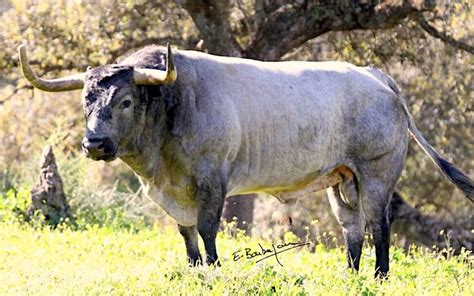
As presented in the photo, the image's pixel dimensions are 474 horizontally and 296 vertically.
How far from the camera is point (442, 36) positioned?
16.2 metres

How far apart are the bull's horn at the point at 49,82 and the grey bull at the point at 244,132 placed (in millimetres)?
11

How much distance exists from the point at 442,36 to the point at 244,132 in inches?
272

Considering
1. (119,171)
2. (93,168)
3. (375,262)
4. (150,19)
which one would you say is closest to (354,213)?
(375,262)

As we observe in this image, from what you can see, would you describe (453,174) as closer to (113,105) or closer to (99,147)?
(113,105)

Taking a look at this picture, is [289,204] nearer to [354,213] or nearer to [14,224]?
[354,213]

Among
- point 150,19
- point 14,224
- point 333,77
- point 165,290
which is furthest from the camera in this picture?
point 150,19

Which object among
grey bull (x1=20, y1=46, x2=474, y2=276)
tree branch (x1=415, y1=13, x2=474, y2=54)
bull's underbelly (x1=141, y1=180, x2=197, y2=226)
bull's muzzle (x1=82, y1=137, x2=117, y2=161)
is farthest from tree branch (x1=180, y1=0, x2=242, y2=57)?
bull's muzzle (x1=82, y1=137, x2=117, y2=161)

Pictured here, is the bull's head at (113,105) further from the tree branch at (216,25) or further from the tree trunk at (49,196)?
the tree branch at (216,25)

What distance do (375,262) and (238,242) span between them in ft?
8.48

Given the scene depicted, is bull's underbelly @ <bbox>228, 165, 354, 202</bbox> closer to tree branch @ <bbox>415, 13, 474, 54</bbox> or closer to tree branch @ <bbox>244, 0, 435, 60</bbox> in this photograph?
tree branch @ <bbox>244, 0, 435, 60</bbox>

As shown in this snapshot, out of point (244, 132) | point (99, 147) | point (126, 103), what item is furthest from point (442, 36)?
point (99, 147)

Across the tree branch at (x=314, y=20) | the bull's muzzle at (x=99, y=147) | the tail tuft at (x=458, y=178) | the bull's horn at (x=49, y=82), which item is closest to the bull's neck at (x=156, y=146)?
the bull's muzzle at (x=99, y=147)

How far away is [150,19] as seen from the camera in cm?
1712

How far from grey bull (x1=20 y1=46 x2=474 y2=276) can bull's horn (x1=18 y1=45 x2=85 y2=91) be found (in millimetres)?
11
